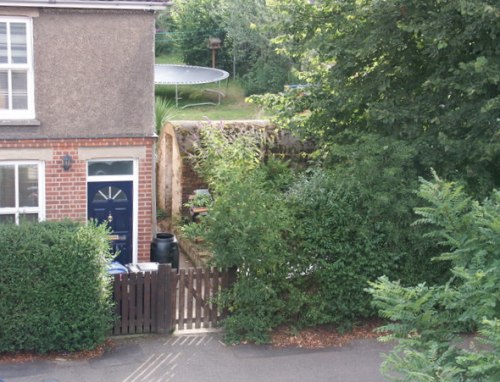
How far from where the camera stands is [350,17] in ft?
47.0

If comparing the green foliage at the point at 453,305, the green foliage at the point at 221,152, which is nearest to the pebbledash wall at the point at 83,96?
the green foliage at the point at 221,152

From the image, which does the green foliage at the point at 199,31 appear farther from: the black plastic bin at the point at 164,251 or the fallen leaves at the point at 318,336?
the fallen leaves at the point at 318,336

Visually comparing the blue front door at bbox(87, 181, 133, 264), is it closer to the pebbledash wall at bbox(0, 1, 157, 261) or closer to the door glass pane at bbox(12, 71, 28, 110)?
the pebbledash wall at bbox(0, 1, 157, 261)

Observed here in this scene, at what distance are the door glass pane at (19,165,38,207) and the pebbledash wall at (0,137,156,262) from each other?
0.21m

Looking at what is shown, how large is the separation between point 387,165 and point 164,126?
29.7 ft

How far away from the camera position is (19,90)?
1509 centimetres

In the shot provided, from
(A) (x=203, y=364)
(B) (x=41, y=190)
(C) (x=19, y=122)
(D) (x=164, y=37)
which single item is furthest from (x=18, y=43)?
(D) (x=164, y=37)

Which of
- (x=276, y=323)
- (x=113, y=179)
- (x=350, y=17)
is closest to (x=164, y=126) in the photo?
(x=113, y=179)

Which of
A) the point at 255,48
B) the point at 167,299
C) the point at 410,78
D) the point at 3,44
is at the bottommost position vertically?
the point at 167,299

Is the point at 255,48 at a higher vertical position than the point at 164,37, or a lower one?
lower

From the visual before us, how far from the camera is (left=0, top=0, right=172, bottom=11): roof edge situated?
47.2 ft

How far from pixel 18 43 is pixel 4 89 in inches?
35.6

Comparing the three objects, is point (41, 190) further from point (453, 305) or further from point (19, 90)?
point (453, 305)

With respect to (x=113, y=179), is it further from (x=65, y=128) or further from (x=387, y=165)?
(x=387, y=165)
